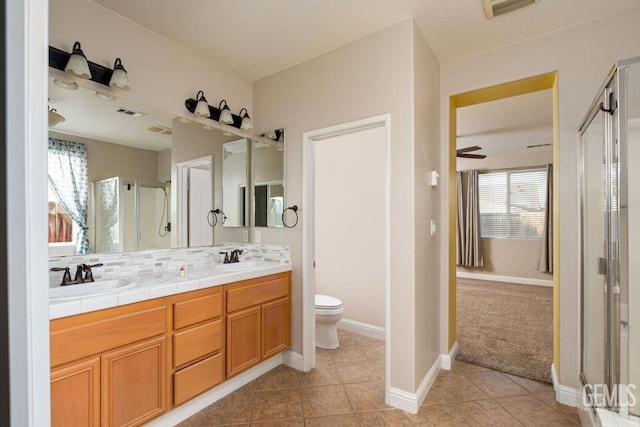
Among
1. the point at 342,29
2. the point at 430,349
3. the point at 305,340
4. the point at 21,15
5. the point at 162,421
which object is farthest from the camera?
the point at 305,340

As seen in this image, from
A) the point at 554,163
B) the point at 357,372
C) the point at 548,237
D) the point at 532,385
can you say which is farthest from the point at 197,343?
the point at 548,237

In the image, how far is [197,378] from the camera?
77.5 inches

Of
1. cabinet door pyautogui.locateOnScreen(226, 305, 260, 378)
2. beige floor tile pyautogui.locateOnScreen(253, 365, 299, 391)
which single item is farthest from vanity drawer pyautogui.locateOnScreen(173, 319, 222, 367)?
beige floor tile pyautogui.locateOnScreen(253, 365, 299, 391)

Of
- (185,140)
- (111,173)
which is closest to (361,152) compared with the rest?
(185,140)

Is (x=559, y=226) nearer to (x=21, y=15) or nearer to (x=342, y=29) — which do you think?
(x=342, y=29)

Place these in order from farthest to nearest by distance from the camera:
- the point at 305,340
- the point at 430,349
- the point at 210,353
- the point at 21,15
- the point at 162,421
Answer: the point at 305,340, the point at 430,349, the point at 210,353, the point at 162,421, the point at 21,15

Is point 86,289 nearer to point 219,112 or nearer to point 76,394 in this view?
point 76,394

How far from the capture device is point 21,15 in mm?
541

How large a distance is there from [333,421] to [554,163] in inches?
95.7

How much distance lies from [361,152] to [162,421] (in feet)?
9.51

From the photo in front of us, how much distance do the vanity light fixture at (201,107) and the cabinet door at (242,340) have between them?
1587 millimetres

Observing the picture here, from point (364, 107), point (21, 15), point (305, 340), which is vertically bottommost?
point (305, 340)

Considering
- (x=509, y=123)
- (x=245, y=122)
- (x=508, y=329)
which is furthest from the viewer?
(x=509, y=123)

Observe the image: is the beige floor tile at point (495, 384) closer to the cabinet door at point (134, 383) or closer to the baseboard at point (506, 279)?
the cabinet door at point (134, 383)
